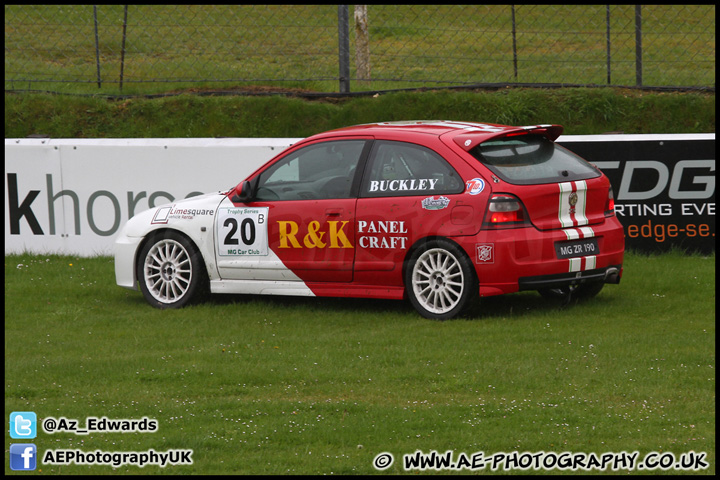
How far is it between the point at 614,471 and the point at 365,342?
3.14m

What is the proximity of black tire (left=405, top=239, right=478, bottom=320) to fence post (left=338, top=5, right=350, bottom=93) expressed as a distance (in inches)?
241

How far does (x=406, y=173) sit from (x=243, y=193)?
1.50 metres

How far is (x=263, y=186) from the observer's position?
9.24 m

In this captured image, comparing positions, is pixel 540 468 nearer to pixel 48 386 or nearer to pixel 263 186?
pixel 48 386

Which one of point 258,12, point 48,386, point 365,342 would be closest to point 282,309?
point 365,342

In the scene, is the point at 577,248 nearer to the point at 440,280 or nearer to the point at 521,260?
the point at 521,260

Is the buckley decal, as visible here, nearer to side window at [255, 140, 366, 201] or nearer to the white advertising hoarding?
side window at [255, 140, 366, 201]

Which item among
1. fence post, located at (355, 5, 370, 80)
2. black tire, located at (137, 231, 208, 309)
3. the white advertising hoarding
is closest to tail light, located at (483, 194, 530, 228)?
black tire, located at (137, 231, 208, 309)

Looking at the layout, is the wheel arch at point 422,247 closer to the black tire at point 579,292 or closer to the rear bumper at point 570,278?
the rear bumper at point 570,278

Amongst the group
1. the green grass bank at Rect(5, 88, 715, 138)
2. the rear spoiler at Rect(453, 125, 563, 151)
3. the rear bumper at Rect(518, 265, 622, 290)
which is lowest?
the rear bumper at Rect(518, 265, 622, 290)

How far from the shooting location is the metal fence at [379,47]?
1416cm

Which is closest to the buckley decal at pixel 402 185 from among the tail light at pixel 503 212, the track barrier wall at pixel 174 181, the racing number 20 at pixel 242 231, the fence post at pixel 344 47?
the tail light at pixel 503 212

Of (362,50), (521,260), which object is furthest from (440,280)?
(362,50)

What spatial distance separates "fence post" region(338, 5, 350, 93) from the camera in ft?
45.5
